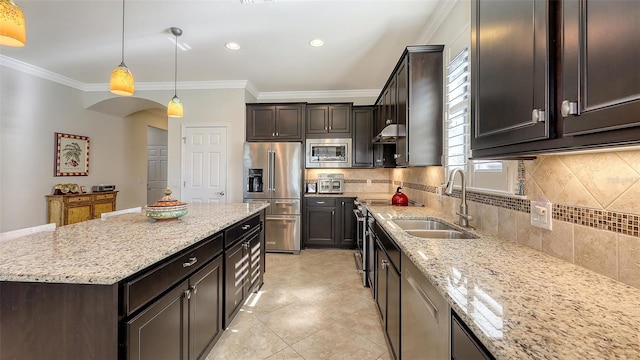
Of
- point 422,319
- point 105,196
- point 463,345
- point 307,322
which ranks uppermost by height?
point 105,196

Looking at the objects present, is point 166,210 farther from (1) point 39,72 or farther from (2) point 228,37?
(1) point 39,72

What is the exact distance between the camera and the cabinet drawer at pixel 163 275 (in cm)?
103

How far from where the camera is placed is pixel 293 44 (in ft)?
10.3

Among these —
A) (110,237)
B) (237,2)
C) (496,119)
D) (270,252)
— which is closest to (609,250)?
(496,119)

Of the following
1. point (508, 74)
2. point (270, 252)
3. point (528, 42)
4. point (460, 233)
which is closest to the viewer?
point (528, 42)

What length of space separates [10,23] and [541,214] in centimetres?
285

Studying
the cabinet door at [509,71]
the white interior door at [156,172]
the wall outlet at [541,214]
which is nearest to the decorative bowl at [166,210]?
the cabinet door at [509,71]

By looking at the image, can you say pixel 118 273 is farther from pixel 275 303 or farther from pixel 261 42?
pixel 261 42

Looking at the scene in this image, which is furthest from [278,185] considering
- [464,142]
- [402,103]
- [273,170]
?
[464,142]

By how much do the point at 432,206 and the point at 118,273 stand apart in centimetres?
261

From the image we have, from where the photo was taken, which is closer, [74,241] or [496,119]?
[496,119]

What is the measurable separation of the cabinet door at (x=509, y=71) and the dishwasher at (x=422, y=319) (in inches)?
25.9

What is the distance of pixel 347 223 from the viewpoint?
445cm

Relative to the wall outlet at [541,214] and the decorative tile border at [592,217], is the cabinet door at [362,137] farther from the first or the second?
the wall outlet at [541,214]
